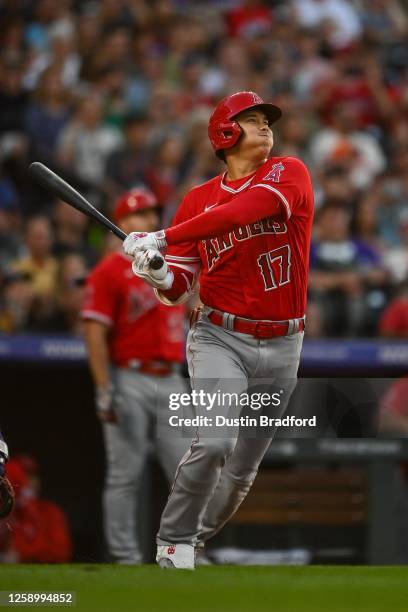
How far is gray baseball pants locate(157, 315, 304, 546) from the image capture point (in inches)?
193

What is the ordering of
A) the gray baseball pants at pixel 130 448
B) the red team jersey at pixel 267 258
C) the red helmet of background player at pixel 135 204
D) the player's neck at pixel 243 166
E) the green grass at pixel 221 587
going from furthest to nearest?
1. the red helmet of background player at pixel 135 204
2. the gray baseball pants at pixel 130 448
3. the player's neck at pixel 243 166
4. the red team jersey at pixel 267 258
5. the green grass at pixel 221 587

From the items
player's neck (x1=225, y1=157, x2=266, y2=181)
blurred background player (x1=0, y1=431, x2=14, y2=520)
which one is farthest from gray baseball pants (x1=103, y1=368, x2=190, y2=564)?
blurred background player (x1=0, y1=431, x2=14, y2=520)

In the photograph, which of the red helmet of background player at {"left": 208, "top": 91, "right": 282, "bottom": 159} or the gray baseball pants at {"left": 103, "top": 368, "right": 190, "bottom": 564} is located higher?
the red helmet of background player at {"left": 208, "top": 91, "right": 282, "bottom": 159}

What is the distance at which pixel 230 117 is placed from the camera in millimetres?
5180

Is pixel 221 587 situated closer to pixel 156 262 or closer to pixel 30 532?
pixel 156 262

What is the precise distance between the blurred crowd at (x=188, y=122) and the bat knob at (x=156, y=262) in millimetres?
3162

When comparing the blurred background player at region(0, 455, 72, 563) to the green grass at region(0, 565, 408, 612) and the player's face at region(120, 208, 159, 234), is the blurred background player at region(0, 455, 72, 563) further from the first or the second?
the green grass at region(0, 565, 408, 612)

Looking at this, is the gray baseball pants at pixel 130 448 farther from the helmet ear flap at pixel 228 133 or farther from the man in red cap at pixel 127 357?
the helmet ear flap at pixel 228 133

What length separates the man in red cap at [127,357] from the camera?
6.92 m

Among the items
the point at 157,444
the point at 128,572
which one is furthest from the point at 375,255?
the point at 128,572

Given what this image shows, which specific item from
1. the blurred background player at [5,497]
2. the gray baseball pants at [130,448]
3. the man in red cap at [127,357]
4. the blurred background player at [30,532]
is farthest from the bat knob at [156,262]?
the blurred background player at [30,532]

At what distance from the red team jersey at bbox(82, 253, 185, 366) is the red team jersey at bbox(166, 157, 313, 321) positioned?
185 centimetres

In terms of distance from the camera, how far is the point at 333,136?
11.8 m

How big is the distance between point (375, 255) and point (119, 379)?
11.5ft
